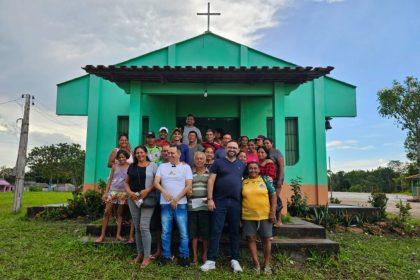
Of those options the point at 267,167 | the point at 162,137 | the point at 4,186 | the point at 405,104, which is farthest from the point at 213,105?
the point at 4,186

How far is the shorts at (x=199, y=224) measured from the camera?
170 inches

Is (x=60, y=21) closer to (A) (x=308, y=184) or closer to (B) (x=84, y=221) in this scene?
(B) (x=84, y=221)

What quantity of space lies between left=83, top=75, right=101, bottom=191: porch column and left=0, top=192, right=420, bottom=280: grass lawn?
2776 mm

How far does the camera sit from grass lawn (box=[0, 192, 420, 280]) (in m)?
4.07

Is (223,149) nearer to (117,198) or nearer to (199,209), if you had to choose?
(199,209)

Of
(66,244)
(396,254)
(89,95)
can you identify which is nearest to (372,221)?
(396,254)

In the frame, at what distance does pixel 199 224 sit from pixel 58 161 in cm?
4959

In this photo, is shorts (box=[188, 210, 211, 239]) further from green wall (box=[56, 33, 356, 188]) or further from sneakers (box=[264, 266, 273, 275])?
green wall (box=[56, 33, 356, 188])

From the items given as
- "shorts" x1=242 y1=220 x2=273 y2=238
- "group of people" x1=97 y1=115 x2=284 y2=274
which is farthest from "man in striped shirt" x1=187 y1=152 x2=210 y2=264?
"shorts" x1=242 y1=220 x2=273 y2=238

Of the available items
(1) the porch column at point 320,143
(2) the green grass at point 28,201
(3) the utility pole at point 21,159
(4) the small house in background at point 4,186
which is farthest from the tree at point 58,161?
(1) the porch column at point 320,143

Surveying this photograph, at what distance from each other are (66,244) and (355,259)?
15.1 ft

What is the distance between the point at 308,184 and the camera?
28.9 feet

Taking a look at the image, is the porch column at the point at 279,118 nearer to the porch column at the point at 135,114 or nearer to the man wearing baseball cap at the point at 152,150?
the man wearing baseball cap at the point at 152,150

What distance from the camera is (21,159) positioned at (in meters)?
9.06
